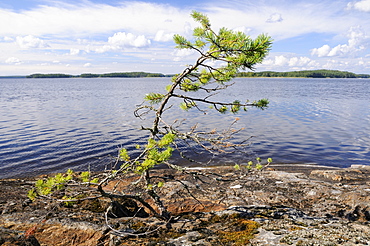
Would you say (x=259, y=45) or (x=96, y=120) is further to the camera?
(x=96, y=120)

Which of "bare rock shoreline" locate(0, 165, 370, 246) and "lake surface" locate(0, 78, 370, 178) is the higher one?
"bare rock shoreline" locate(0, 165, 370, 246)

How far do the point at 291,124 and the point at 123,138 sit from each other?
64.5 feet

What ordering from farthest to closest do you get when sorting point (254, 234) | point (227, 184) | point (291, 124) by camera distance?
1. point (291, 124)
2. point (227, 184)
3. point (254, 234)

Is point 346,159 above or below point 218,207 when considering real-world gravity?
below

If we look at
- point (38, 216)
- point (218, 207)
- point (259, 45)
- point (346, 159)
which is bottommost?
point (346, 159)

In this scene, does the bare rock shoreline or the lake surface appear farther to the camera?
the lake surface

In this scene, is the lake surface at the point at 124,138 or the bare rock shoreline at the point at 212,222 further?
the lake surface at the point at 124,138

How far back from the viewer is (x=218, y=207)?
889 centimetres

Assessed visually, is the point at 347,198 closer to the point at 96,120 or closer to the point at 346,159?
the point at 346,159

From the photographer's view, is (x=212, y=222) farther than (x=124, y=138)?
No

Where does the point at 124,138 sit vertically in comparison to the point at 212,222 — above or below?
below

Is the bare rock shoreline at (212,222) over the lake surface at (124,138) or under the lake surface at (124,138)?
over

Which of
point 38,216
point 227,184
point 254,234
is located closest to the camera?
point 254,234

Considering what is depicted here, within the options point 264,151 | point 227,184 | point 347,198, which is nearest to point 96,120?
point 264,151
